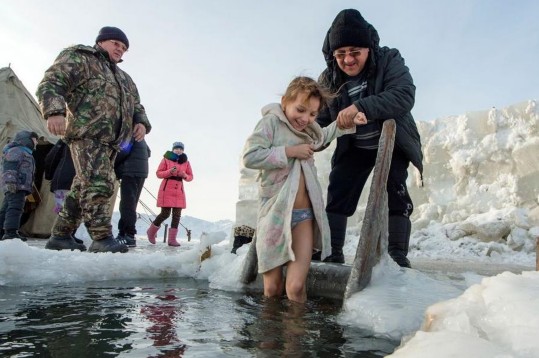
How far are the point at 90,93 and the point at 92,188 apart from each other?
79 centimetres

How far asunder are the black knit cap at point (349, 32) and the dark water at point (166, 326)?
1.69 m

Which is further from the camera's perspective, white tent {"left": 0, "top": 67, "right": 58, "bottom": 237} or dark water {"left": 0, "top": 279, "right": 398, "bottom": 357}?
white tent {"left": 0, "top": 67, "right": 58, "bottom": 237}

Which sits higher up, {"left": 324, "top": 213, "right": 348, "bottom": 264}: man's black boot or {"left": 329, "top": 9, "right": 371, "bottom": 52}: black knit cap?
{"left": 329, "top": 9, "right": 371, "bottom": 52}: black knit cap

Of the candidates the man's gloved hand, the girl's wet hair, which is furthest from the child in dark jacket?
the girl's wet hair

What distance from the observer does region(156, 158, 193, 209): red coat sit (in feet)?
23.8

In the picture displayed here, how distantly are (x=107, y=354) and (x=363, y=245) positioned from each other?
1.21m

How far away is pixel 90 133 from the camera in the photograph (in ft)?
12.0

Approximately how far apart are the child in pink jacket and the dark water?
4.74 meters

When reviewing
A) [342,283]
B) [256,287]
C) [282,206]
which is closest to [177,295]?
[256,287]

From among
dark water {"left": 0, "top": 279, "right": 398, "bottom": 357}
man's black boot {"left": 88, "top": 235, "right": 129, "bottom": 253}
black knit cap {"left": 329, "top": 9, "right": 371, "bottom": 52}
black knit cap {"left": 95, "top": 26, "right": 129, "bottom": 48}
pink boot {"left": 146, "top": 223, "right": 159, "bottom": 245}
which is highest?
black knit cap {"left": 95, "top": 26, "right": 129, "bottom": 48}

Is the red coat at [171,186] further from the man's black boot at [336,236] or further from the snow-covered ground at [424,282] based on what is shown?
the man's black boot at [336,236]

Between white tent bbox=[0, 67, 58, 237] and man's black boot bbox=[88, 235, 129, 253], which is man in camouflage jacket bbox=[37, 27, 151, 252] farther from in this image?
Answer: white tent bbox=[0, 67, 58, 237]

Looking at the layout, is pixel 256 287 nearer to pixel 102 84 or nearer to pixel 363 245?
pixel 363 245

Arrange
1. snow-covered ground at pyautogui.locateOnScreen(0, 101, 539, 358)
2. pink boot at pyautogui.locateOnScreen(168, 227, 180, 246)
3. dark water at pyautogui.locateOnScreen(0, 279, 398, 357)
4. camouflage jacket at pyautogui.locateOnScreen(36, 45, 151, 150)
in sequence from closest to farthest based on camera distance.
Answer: snow-covered ground at pyautogui.locateOnScreen(0, 101, 539, 358), dark water at pyautogui.locateOnScreen(0, 279, 398, 357), camouflage jacket at pyautogui.locateOnScreen(36, 45, 151, 150), pink boot at pyautogui.locateOnScreen(168, 227, 180, 246)
